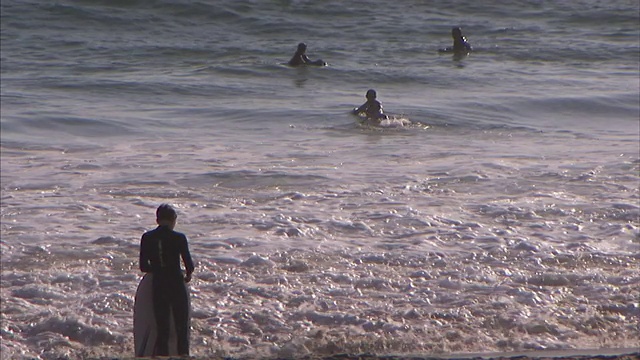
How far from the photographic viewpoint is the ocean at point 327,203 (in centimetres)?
659

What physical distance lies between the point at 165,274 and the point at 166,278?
0.9 inches

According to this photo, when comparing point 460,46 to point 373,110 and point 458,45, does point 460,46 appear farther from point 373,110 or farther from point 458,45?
point 373,110

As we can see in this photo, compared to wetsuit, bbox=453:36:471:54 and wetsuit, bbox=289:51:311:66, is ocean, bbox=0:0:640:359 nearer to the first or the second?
wetsuit, bbox=289:51:311:66

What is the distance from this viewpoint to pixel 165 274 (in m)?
5.32

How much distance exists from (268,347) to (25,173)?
5.93 meters

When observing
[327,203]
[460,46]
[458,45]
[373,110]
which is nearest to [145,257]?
[327,203]

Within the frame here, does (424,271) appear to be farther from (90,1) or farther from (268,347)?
(90,1)

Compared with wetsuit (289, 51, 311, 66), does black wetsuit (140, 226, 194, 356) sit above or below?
above

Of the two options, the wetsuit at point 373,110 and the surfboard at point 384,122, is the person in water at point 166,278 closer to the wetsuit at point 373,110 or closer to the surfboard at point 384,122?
the surfboard at point 384,122

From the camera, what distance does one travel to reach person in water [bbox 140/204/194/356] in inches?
209

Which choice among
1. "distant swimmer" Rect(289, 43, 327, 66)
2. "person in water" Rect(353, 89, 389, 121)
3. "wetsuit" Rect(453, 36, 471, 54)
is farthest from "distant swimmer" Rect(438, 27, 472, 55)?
"person in water" Rect(353, 89, 389, 121)

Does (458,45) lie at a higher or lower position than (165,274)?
lower

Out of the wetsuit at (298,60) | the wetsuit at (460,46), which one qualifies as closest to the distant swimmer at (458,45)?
the wetsuit at (460,46)

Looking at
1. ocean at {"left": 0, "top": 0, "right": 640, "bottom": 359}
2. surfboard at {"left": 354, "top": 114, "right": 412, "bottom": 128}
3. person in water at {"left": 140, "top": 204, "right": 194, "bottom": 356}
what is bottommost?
surfboard at {"left": 354, "top": 114, "right": 412, "bottom": 128}
